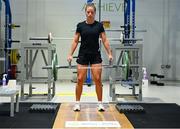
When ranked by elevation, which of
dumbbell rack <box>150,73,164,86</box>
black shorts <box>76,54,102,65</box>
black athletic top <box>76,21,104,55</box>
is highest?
black athletic top <box>76,21,104,55</box>

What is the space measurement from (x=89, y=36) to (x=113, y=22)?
5116 mm

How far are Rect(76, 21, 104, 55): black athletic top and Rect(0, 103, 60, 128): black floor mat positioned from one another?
3.36ft

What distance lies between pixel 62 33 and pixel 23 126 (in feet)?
20.0

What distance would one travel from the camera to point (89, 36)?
16.6 feet

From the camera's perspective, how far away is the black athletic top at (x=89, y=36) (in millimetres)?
5074

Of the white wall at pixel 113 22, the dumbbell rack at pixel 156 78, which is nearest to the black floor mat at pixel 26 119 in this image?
the dumbbell rack at pixel 156 78

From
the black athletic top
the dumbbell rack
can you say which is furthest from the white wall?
the black athletic top

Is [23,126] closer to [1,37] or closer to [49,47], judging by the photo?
[49,47]

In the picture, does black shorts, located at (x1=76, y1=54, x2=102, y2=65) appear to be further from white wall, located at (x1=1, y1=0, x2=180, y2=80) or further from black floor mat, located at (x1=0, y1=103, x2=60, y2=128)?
white wall, located at (x1=1, y1=0, x2=180, y2=80)

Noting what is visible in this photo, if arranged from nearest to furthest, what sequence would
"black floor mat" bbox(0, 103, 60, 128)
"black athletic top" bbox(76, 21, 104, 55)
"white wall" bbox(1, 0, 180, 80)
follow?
"black floor mat" bbox(0, 103, 60, 128) → "black athletic top" bbox(76, 21, 104, 55) → "white wall" bbox(1, 0, 180, 80)

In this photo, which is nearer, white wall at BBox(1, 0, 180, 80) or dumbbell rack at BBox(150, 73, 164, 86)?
dumbbell rack at BBox(150, 73, 164, 86)

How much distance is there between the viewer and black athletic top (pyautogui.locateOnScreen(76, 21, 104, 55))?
5.07m

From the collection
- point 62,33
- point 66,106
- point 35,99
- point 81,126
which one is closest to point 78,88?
point 66,106

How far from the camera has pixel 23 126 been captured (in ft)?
13.4
